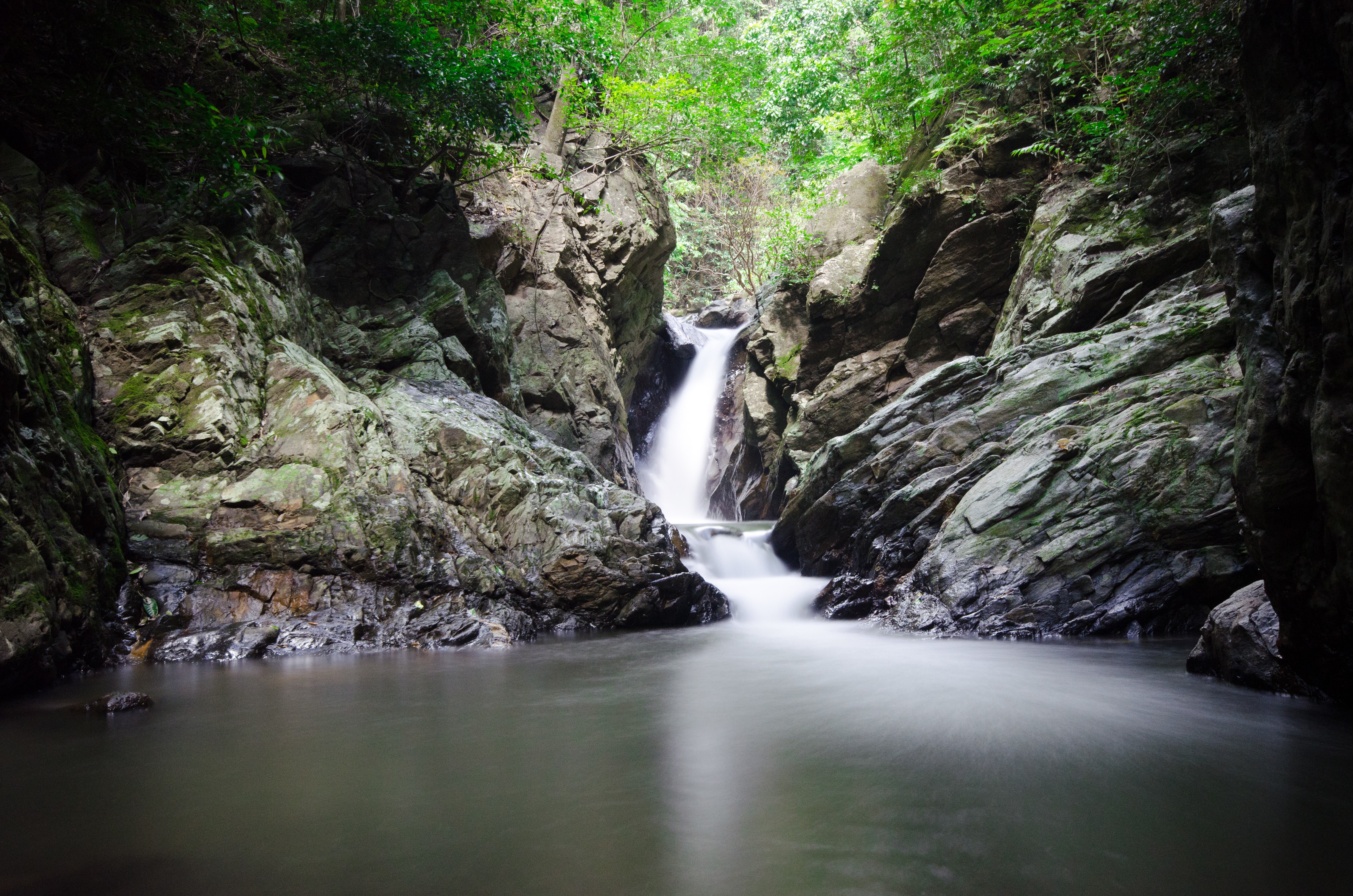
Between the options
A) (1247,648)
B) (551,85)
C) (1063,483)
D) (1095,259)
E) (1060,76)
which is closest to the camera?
(1247,648)

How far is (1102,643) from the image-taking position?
6223mm

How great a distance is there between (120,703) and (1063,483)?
798 cm

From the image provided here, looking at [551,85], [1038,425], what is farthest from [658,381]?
[1038,425]

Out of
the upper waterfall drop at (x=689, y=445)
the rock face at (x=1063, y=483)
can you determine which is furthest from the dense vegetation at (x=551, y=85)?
the upper waterfall drop at (x=689, y=445)

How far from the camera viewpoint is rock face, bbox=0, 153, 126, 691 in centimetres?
411

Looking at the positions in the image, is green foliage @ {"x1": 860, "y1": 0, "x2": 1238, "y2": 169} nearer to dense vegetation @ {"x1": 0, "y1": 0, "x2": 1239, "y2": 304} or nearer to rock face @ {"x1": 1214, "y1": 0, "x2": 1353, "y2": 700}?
dense vegetation @ {"x1": 0, "y1": 0, "x2": 1239, "y2": 304}

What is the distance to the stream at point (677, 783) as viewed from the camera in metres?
2.07

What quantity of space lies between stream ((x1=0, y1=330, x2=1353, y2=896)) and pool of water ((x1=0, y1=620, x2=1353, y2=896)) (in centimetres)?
1

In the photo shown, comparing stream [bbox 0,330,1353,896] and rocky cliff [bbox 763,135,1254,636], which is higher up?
rocky cliff [bbox 763,135,1254,636]

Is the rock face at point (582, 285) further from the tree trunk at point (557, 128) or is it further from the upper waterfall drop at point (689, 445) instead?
the upper waterfall drop at point (689, 445)

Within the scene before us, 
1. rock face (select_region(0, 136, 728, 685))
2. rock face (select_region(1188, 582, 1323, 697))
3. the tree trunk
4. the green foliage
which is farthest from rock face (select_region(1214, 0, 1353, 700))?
the tree trunk

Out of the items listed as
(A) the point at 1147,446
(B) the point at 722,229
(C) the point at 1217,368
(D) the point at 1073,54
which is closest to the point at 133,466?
(A) the point at 1147,446

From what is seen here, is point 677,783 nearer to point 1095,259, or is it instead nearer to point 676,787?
point 676,787

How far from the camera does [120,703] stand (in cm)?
388
